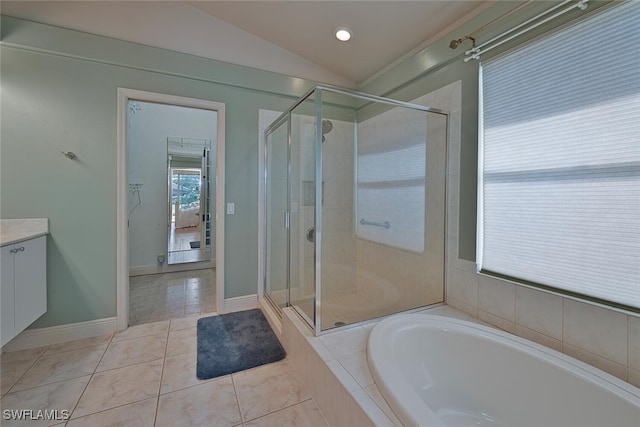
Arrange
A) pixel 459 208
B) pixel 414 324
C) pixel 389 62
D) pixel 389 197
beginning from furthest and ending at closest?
pixel 389 62, pixel 389 197, pixel 459 208, pixel 414 324

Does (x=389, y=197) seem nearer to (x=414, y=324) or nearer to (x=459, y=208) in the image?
(x=459, y=208)

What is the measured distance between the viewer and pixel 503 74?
1.61 meters

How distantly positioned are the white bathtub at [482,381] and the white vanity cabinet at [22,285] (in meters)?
2.23

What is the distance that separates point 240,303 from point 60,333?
1399 millimetres

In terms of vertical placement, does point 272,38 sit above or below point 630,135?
above

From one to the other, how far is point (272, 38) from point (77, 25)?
1573 mm

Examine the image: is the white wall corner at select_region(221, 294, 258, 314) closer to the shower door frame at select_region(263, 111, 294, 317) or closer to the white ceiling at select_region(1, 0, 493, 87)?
the shower door frame at select_region(263, 111, 294, 317)

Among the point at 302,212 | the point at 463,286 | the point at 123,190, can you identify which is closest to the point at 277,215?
the point at 302,212

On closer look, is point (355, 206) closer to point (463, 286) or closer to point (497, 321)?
point (463, 286)

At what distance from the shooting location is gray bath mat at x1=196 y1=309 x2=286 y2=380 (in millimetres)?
1798

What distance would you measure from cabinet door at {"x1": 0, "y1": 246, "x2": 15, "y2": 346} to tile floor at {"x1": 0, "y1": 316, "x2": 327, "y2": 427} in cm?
31

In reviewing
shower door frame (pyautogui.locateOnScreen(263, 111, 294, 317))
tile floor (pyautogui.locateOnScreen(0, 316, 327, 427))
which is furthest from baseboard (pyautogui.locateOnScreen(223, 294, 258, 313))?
tile floor (pyautogui.locateOnScreen(0, 316, 327, 427))

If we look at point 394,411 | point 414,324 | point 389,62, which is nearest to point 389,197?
point 414,324

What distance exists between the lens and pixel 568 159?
4.36 ft
